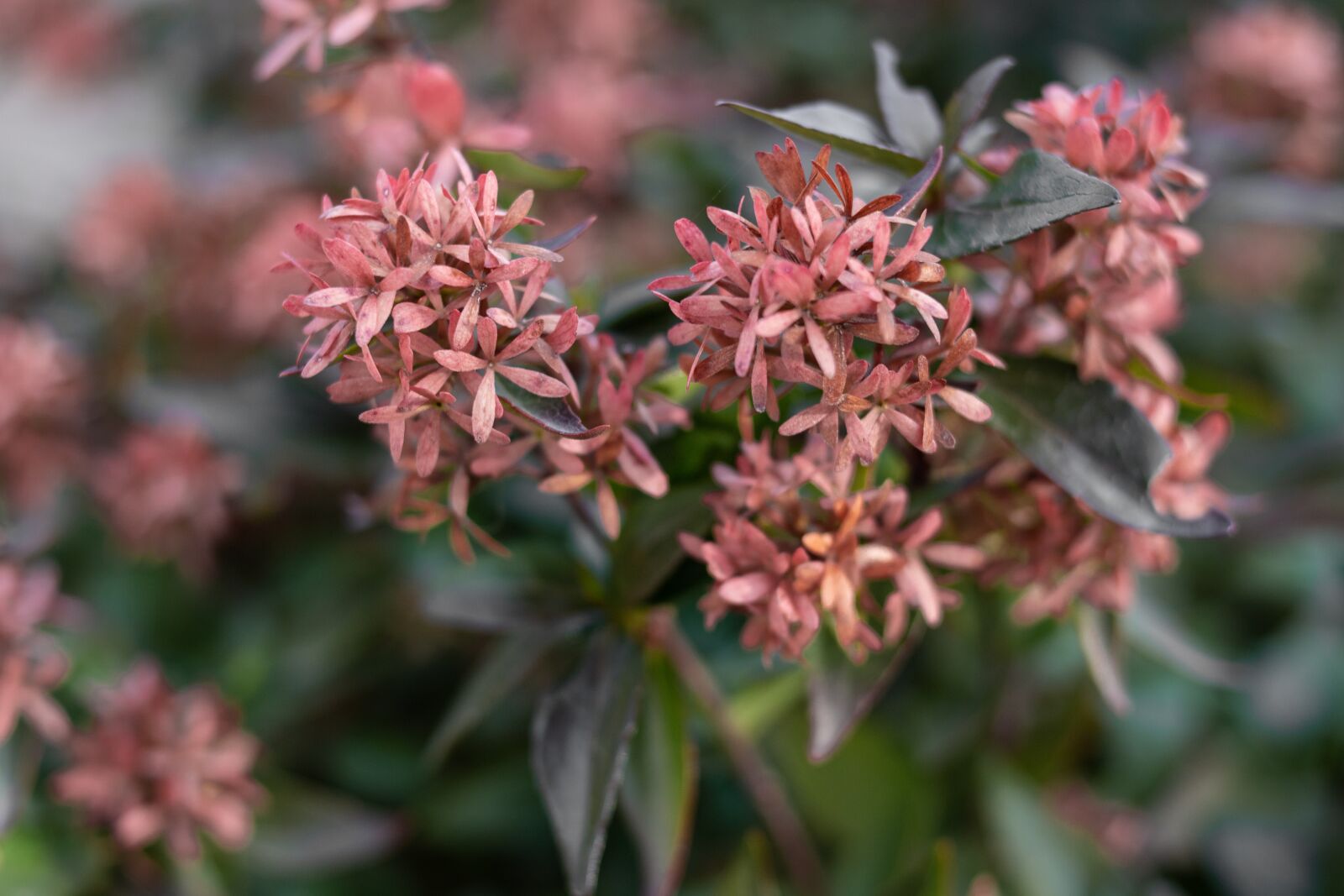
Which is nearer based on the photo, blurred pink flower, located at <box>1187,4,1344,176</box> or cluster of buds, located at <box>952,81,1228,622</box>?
cluster of buds, located at <box>952,81,1228,622</box>

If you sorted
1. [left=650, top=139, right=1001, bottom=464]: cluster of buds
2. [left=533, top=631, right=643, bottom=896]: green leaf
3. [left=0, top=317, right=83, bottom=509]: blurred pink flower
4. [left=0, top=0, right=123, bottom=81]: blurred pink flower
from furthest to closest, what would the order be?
[left=0, top=0, right=123, bottom=81]: blurred pink flower → [left=0, top=317, right=83, bottom=509]: blurred pink flower → [left=533, top=631, right=643, bottom=896]: green leaf → [left=650, top=139, right=1001, bottom=464]: cluster of buds

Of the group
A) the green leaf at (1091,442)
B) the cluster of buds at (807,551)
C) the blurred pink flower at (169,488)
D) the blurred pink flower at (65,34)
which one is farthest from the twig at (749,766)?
the blurred pink flower at (65,34)

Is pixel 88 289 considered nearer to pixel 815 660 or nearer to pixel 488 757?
pixel 488 757

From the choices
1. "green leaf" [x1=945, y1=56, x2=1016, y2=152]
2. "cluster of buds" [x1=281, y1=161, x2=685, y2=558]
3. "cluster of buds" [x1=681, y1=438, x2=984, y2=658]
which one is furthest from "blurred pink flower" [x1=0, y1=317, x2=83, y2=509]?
"green leaf" [x1=945, y1=56, x2=1016, y2=152]

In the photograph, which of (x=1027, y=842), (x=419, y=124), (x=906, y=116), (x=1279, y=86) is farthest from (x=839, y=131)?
(x=1279, y=86)

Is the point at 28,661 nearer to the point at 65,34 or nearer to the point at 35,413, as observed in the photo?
the point at 35,413

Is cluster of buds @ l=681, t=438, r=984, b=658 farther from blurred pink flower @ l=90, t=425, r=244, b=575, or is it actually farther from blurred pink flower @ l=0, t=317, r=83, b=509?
blurred pink flower @ l=0, t=317, r=83, b=509

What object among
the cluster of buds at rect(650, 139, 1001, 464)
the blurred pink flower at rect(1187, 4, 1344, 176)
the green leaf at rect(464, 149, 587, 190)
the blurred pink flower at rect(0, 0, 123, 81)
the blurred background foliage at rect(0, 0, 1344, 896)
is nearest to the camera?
the cluster of buds at rect(650, 139, 1001, 464)
